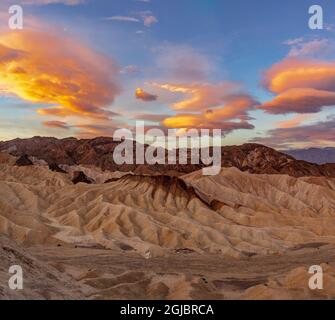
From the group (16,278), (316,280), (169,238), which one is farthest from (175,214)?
(16,278)

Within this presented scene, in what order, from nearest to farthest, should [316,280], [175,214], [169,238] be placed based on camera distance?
1. [316,280]
2. [169,238]
3. [175,214]

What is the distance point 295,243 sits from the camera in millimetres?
94250

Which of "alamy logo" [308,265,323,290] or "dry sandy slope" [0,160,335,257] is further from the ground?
"dry sandy slope" [0,160,335,257]

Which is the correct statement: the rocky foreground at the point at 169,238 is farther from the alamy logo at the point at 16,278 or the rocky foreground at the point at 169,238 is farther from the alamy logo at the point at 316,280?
the alamy logo at the point at 316,280

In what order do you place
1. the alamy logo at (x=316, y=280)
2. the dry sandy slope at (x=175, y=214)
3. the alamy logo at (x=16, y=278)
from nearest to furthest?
the alamy logo at (x=16, y=278) → the alamy logo at (x=316, y=280) → the dry sandy slope at (x=175, y=214)

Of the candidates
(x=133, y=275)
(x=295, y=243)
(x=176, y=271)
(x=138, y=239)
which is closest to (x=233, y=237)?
(x=295, y=243)

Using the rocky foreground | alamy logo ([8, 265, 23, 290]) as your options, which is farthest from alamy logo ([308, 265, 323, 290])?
alamy logo ([8, 265, 23, 290])

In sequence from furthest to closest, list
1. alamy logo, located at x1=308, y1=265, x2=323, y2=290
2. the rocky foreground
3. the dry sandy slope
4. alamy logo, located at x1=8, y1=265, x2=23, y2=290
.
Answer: the dry sandy slope, alamy logo, located at x1=308, y1=265, x2=323, y2=290, the rocky foreground, alamy logo, located at x1=8, y1=265, x2=23, y2=290

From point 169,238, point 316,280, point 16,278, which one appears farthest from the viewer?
point 169,238

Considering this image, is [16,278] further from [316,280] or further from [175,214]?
[175,214]

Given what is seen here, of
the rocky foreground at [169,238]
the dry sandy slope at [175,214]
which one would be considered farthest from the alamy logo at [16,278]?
the dry sandy slope at [175,214]

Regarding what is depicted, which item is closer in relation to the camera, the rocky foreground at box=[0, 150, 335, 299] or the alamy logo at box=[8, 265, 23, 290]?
the alamy logo at box=[8, 265, 23, 290]

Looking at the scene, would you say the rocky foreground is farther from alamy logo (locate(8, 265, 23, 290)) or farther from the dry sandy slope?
alamy logo (locate(8, 265, 23, 290))

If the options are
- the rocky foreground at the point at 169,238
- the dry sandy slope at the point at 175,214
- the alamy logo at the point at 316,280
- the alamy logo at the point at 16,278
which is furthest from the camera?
the dry sandy slope at the point at 175,214
